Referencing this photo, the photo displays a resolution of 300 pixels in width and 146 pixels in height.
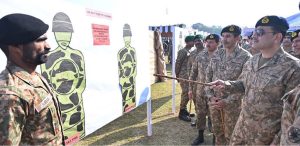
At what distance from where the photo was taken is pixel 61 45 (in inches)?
A: 112

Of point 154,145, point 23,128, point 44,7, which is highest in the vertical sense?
point 44,7

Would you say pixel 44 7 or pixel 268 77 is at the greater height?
pixel 44 7

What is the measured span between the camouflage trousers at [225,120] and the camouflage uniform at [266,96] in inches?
33.3

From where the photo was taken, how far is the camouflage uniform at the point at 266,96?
8.38 feet

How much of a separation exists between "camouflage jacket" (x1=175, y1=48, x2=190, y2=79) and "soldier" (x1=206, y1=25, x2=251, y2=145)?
7.27ft

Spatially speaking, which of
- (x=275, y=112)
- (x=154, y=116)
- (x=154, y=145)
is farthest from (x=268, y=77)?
(x=154, y=116)

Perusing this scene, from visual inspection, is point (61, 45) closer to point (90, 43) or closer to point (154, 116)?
point (90, 43)

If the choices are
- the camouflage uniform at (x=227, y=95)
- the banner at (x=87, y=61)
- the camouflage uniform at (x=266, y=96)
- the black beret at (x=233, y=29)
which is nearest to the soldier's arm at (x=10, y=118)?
the banner at (x=87, y=61)

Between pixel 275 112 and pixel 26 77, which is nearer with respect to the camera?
pixel 26 77

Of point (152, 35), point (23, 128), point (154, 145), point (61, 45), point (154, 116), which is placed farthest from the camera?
point (152, 35)

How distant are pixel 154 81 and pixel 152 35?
75.4 inches

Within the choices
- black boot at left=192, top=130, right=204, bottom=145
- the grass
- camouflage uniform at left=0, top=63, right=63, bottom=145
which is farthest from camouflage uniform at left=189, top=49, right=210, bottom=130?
camouflage uniform at left=0, top=63, right=63, bottom=145

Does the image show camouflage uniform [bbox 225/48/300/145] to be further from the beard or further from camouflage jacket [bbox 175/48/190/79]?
camouflage jacket [bbox 175/48/190/79]

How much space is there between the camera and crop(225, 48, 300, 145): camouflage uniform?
2.55 m
